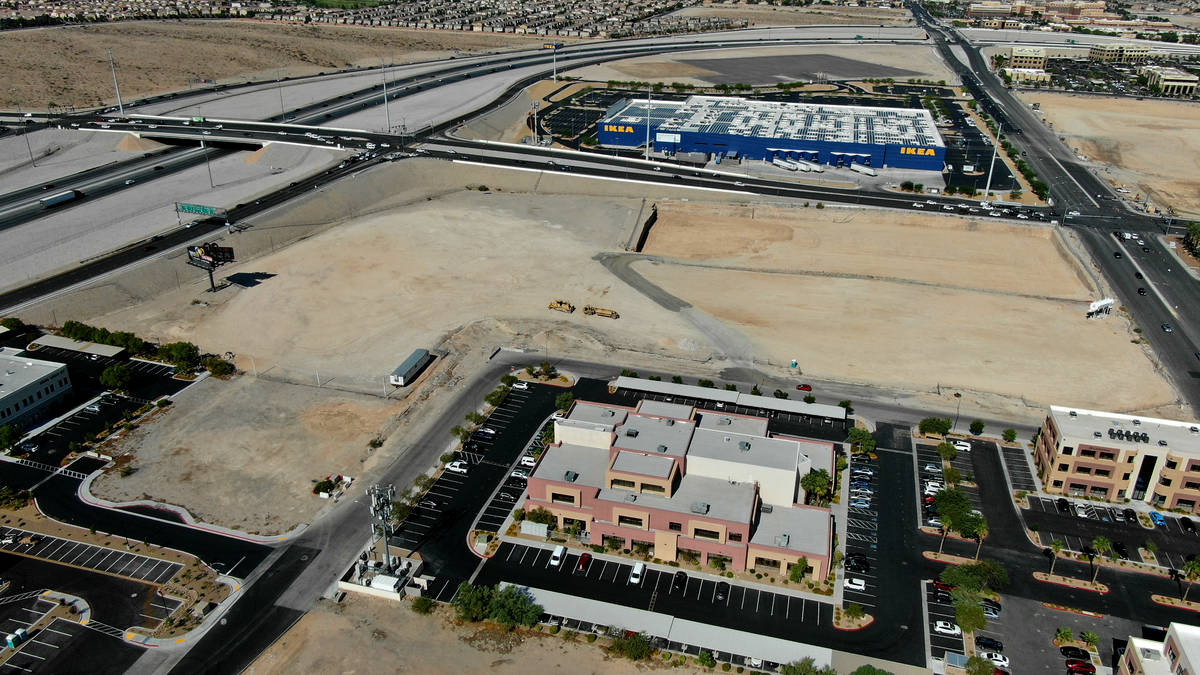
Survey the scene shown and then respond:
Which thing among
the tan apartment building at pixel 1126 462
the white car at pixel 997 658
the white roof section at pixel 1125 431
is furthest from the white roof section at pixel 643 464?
Result: the white roof section at pixel 1125 431

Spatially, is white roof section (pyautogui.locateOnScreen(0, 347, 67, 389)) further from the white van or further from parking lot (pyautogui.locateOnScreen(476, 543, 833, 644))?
the white van

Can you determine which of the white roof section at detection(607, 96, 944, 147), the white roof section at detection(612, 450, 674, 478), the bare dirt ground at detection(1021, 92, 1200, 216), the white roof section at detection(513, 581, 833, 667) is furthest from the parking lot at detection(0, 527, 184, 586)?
the bare dirt ground at detection(1021, 92, 1200, 216)

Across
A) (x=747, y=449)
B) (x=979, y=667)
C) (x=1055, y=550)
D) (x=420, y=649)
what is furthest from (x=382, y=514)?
(x=1055, y=550)

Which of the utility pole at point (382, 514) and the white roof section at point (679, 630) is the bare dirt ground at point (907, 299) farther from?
the utility pole at point (382, 514)

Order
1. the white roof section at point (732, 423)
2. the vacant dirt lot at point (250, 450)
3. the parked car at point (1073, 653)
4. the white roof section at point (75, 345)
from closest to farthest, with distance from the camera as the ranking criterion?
the parked car at point (1073, 653), the vacant dirt lot at point (250, 450), the white roof section at point (732, 423), the white roof section at point (75, 345)

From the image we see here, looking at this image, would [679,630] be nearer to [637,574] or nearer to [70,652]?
[637,574]

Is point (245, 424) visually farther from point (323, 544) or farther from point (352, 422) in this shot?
point (323, 544)

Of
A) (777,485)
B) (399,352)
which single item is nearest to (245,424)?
(399,352)
